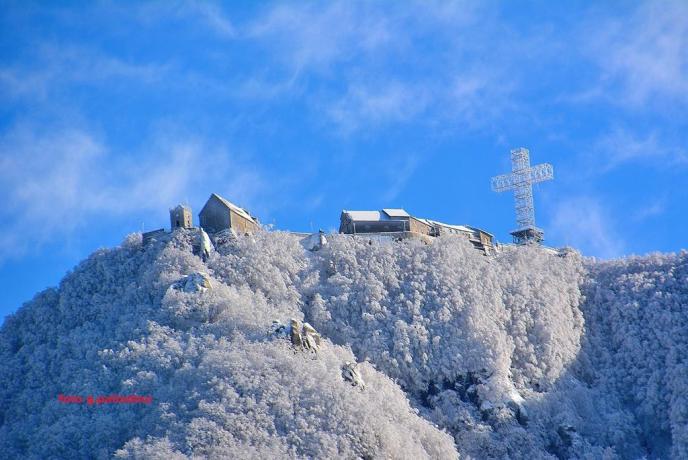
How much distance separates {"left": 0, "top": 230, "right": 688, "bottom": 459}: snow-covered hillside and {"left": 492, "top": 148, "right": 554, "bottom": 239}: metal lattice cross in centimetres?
1278

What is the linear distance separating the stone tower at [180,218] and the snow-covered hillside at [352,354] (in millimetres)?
2297

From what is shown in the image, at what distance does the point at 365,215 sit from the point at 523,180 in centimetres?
2090

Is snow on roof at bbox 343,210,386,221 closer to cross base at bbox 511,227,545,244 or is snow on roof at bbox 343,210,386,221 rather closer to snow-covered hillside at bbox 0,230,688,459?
snow-covered hillside at bbox 0,230,688,459

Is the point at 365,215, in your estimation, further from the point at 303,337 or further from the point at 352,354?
the point at 303,337

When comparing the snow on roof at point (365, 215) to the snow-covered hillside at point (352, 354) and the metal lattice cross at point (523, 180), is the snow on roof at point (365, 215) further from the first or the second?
the metal lattice cross at point (523, 180)

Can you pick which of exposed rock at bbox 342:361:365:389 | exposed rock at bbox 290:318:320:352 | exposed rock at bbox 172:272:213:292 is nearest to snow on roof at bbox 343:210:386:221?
exposed rock at bbox 172:272:213:292

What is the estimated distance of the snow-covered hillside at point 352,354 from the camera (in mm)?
80062

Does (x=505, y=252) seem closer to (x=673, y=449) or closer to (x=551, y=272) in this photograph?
(x=551, y=272)

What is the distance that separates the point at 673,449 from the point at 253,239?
37878 millimetres

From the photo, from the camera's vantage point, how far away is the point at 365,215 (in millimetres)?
110562

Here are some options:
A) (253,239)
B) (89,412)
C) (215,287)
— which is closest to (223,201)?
(253,239)

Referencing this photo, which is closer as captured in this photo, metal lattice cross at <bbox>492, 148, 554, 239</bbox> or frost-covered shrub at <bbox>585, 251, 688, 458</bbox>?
frost-covered shrub at <bbox>585, 251, 688, 458</bbox>

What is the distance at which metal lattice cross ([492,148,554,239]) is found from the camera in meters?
121

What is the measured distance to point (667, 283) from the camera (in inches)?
4003
